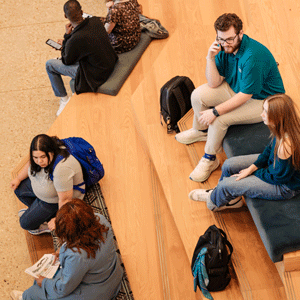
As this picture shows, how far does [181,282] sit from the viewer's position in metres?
2.94

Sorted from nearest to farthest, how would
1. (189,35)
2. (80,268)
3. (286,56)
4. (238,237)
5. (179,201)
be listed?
1. (80,268)
2. (238,237)
3. (179,201)
4. (286,56)
5. (189,35)

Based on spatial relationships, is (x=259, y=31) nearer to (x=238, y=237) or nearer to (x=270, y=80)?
(x=270, y=80)

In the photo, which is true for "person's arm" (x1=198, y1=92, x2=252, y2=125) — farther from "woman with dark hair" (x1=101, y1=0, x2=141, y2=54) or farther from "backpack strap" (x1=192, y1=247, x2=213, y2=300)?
"woman with dark hair" (x1=101, y1=0, x2=141, y2=54)

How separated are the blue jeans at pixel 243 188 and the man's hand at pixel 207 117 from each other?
353 millimetres

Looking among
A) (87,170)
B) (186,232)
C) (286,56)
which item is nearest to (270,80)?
(286,56)

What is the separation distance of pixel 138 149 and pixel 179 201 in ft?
2.66

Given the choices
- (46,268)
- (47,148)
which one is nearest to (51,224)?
(46,268)

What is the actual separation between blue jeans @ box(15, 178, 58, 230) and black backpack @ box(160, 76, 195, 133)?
125cm

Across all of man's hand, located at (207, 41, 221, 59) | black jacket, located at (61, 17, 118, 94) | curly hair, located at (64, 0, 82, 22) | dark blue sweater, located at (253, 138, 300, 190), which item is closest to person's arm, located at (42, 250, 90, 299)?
dark blue sweater, located at (253, 138, 300, 190)

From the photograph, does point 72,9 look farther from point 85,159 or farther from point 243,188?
point 243,188

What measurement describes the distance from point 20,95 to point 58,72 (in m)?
0.75

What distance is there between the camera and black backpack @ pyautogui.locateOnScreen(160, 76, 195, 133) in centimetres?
325

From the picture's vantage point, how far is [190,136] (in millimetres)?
3307

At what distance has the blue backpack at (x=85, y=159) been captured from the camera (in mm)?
3104
